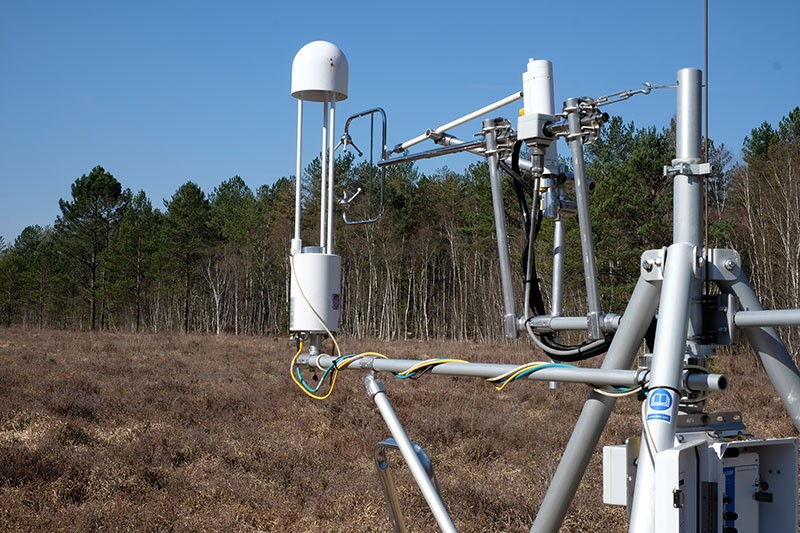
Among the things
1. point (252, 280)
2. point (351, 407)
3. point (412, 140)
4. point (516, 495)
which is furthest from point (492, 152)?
point (252, 280)

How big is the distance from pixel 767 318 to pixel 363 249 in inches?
1910

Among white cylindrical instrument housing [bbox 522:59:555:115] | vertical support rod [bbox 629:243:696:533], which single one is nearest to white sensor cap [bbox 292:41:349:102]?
white cylindrical instrument housing [bbox 522:59:555:115]

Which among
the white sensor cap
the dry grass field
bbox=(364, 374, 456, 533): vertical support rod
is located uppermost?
the white sensor cap

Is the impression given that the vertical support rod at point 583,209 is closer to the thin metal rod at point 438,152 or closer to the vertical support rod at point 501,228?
the vertical support rod at point 501,228

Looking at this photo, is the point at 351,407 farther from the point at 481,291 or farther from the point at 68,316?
the point at 68,316

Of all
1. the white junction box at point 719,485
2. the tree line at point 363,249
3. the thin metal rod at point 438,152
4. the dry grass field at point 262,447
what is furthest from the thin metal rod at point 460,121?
the tree line at point 363,249

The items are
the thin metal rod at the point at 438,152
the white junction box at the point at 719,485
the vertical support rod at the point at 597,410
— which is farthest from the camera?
the thin metal rod at the point at 438,152

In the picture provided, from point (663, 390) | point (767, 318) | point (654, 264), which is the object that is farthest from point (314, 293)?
point (767, 318)

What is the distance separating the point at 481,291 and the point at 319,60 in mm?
46814

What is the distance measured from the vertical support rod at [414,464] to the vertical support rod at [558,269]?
2.45ft

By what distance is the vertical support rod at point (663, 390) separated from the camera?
7.45ft

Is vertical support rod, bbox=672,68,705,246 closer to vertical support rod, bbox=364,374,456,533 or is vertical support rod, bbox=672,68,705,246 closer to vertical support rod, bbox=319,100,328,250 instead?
vertical support rod, bbox=364,374,456,533

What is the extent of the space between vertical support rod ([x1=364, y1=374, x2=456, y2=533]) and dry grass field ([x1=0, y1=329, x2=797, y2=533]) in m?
3.61

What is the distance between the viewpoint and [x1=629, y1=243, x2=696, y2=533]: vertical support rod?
2270 mm
